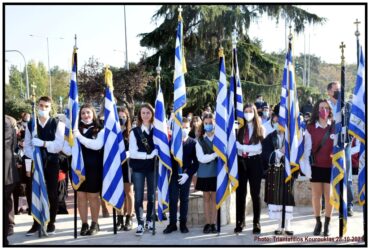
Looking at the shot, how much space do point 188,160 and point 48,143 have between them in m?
2.04

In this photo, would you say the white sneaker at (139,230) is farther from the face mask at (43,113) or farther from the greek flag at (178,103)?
the face mask at (43,113)

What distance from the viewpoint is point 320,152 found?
6.62 meters

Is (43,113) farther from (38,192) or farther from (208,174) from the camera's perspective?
(208,174)

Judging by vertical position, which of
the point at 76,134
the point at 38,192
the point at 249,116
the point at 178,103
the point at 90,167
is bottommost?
the point at 38,192

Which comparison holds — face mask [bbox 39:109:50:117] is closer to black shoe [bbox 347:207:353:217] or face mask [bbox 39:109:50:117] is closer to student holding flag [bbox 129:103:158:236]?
student holding flag [bbox 129:103:158:236]

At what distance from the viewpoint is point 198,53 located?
2342cm

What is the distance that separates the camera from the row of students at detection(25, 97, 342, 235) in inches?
263

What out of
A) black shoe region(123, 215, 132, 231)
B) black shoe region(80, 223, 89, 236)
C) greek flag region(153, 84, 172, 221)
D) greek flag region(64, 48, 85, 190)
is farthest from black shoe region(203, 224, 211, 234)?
greek flag region(64, 48, 85, 190)

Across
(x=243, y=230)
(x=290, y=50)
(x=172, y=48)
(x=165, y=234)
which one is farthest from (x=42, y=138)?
(x=172, y=48)

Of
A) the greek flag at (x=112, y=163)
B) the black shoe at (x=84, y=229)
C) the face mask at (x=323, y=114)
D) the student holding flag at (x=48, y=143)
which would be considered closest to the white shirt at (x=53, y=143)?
the student holding flag at (x=48, y=143)

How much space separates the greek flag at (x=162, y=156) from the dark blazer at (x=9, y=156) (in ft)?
6.41

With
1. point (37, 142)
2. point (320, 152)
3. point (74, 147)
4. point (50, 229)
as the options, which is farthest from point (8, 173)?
point (320, 152)

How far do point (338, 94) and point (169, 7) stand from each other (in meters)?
16.5

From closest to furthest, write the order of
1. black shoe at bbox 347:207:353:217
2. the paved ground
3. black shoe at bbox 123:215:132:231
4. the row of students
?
1. the paved ground
2. the row of students
3. black shoe at bbox 123:215:132:231
4. black shoe at bbox 347:207:353:217
